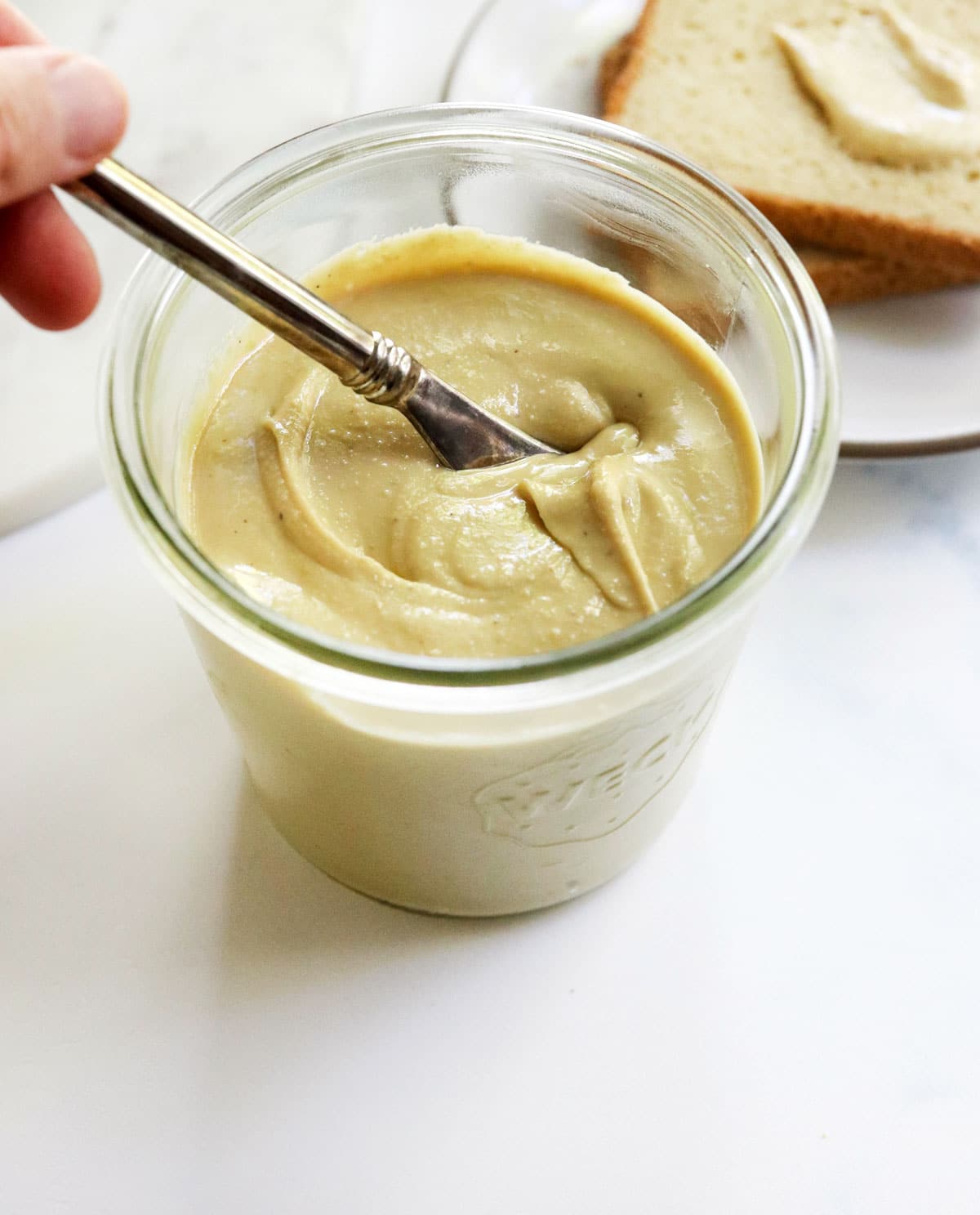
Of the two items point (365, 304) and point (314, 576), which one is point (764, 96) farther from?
point (314, 576)

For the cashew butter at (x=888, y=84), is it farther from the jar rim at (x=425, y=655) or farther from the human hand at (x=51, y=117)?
the human hand at (x=51, y=117)

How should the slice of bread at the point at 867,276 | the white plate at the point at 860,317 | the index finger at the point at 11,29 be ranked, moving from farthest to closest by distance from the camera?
the slice of bread at the point at 867,276, the white plate at the point at 860,317, the index finger at the point at 11,29

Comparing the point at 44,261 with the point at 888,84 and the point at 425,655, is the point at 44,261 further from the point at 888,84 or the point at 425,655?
the point at 888,84

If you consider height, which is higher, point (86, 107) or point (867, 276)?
point (86, 107)

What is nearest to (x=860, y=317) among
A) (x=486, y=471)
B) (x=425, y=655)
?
(x=486, y=471)

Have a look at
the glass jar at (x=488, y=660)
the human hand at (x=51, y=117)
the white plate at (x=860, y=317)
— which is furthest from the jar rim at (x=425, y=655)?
the white plate at (x=860, y=317)

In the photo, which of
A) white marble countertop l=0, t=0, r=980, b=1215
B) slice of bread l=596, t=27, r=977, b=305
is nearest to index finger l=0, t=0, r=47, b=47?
white marble countertop l=0, t=0, r=980, b=1215

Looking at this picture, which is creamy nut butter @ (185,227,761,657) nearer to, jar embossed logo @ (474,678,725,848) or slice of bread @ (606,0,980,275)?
jar embossed logo @ (474,678,725,848)
